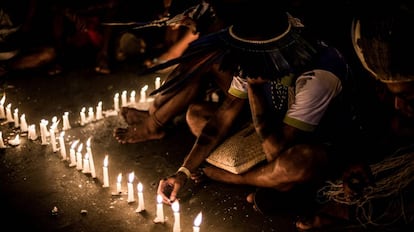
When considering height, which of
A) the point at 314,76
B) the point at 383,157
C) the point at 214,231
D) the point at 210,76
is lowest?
the point at 214,231

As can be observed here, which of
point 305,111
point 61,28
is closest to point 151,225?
point 305,111

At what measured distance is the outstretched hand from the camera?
408 centimetres

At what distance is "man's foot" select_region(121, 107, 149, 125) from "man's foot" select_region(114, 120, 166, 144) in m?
0.10

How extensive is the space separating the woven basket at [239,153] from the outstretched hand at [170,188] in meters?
0.41

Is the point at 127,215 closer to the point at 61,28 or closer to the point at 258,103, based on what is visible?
the point at 258,103

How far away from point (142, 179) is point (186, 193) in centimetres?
47

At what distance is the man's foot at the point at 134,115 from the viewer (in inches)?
206

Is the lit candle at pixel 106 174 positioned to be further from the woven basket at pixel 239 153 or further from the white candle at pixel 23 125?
the white candle at pixel 23 125

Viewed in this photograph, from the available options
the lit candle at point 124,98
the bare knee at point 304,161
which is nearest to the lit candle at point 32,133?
the lit candle at point 124,98

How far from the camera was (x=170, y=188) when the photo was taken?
413cm

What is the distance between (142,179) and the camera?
4.50 metres

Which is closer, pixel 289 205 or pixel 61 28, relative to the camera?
pixel 289 205

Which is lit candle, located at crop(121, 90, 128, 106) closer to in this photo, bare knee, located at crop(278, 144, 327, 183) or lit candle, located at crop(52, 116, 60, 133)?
lit candle, located at crop(52, 116, 60, 133)

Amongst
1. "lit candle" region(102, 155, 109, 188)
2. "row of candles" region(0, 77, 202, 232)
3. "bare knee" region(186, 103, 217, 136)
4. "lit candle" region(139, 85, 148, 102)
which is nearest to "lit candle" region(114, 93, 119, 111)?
"row of candles" region(0, 77, 202, 232)
